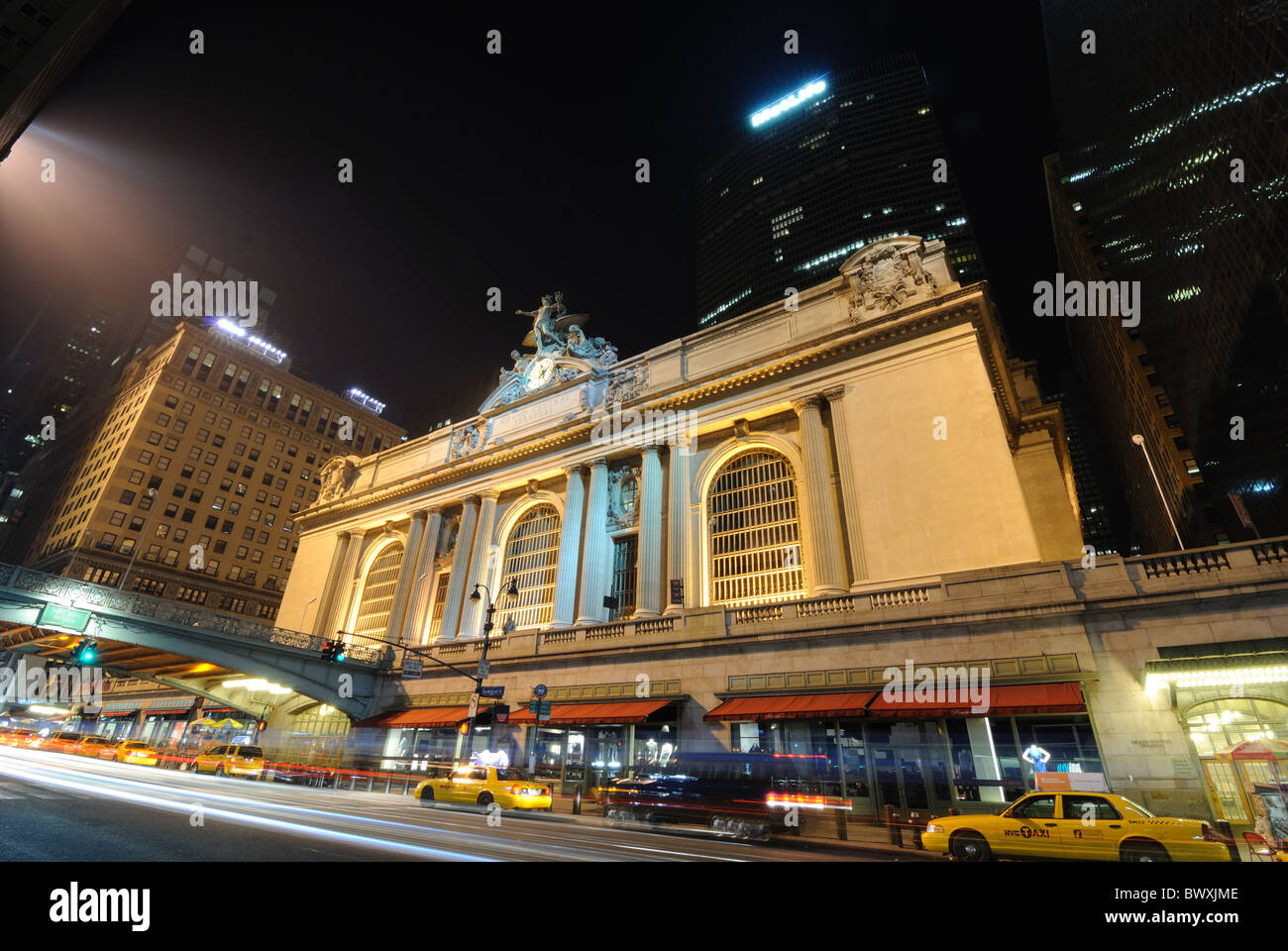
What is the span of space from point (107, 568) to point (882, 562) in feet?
262

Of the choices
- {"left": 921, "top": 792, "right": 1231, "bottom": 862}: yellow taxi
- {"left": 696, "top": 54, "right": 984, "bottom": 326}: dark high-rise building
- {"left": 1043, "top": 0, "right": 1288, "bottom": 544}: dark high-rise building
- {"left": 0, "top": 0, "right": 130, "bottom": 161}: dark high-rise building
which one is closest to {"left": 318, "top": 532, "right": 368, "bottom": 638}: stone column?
{"left": 921, "top": 792, "right": 1231, "bottom": 862}: yellow taxi

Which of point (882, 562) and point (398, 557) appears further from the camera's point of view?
point (398, 557)

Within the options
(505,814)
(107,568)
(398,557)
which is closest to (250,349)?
(107,568)

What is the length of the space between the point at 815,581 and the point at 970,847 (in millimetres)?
14249

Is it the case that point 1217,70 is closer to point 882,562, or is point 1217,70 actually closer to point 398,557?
point 882,562

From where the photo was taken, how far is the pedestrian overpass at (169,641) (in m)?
24.9

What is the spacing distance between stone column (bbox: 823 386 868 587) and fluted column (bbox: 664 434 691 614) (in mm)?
7934

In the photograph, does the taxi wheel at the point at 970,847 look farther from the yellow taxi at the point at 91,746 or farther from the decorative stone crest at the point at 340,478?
the decorative stone crest at the point at 340,478

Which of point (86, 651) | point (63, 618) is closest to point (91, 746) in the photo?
point (63, 618)

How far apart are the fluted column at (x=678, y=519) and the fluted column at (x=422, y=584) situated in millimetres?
18261

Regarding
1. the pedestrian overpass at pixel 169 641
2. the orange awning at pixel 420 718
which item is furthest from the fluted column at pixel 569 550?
the pedestrian overpass at pixel 169 641

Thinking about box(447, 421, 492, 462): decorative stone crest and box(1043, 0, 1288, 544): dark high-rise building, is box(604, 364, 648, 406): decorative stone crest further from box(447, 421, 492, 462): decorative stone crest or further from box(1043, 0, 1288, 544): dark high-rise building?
box(1043, 0, 1288, 544): dark high-rise building

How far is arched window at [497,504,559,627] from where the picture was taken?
116ft

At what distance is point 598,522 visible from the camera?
112 feet
